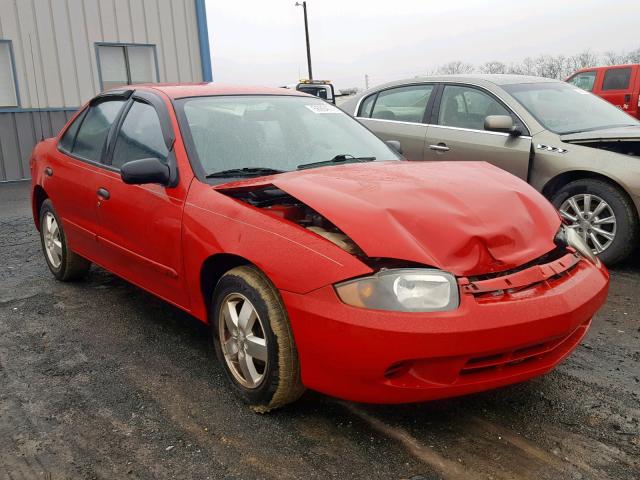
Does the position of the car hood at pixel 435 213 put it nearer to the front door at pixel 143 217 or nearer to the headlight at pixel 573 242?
the headlight at pixel 573 242

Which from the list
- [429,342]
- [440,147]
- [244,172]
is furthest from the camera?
[440,147]

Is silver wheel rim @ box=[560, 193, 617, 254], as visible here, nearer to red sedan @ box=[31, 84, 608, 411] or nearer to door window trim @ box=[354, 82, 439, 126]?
door window trim @ box=[354, 82, 439, 126]

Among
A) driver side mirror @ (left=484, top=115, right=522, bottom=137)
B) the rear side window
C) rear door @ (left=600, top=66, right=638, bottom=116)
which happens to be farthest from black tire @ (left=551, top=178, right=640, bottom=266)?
the rear side window

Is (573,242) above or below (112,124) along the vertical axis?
below

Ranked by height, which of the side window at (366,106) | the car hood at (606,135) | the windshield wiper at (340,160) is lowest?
the car hood at (606,135)

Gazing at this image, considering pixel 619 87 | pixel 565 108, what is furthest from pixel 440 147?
pixel 619 87

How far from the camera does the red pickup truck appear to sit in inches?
529

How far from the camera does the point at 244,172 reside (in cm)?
324

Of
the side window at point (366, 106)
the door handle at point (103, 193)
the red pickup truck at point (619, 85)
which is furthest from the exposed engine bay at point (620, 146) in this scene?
the red pickup truck at point (619, 85)

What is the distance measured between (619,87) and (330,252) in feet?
45.0

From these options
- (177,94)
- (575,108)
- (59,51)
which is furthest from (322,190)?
(59,51)

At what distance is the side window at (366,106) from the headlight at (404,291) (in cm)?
466

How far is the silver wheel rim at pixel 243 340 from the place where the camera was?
268 cm

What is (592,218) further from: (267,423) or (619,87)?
(619,87)
